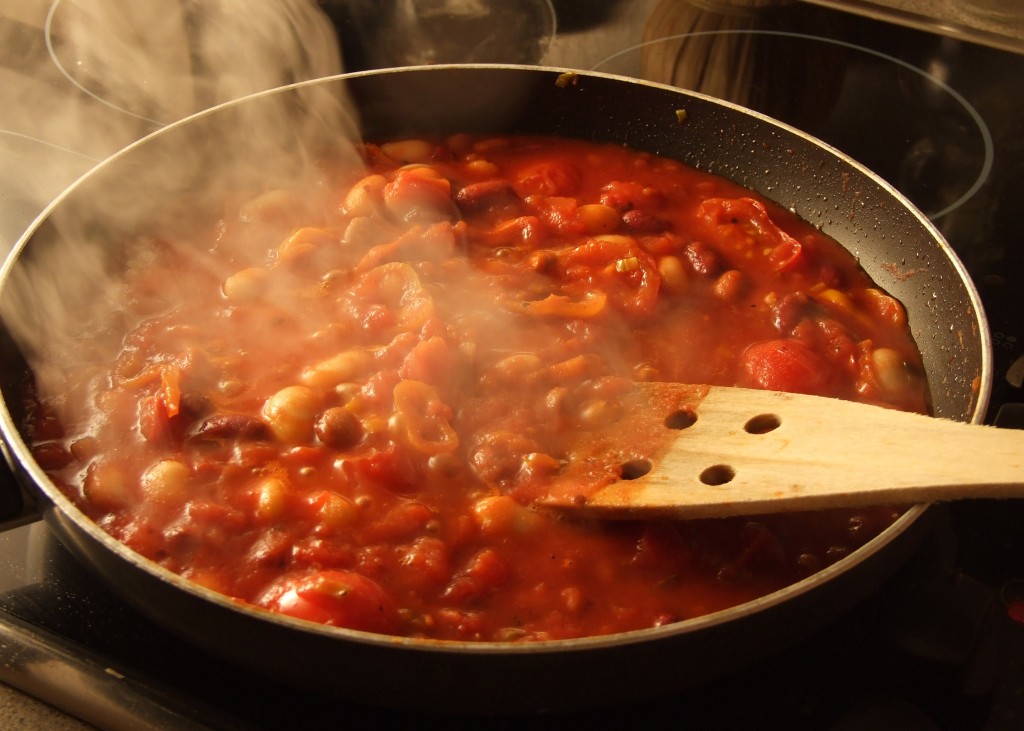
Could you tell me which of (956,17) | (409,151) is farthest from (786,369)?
(956,17)

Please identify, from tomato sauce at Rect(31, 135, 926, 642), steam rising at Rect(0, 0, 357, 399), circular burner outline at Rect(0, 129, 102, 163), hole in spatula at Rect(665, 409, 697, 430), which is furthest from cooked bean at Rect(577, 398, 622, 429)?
circular burner outline at Rect(0, 129, 102, 163)

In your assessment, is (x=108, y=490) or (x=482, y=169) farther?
(x=482, y=169)

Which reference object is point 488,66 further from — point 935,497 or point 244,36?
point 935,497

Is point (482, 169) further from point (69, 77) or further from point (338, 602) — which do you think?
point (338, 602)

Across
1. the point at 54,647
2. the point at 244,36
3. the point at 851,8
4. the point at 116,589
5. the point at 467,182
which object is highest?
the point at 851,8

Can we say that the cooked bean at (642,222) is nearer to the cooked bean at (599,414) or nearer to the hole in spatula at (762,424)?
the cooked bean at (599,414)

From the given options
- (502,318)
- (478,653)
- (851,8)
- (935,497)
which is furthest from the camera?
(851,8)

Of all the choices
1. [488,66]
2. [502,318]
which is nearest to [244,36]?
[488,66]

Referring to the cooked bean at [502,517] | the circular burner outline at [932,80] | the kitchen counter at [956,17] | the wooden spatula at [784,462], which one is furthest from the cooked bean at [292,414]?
the kitchen counter at [956,17]
